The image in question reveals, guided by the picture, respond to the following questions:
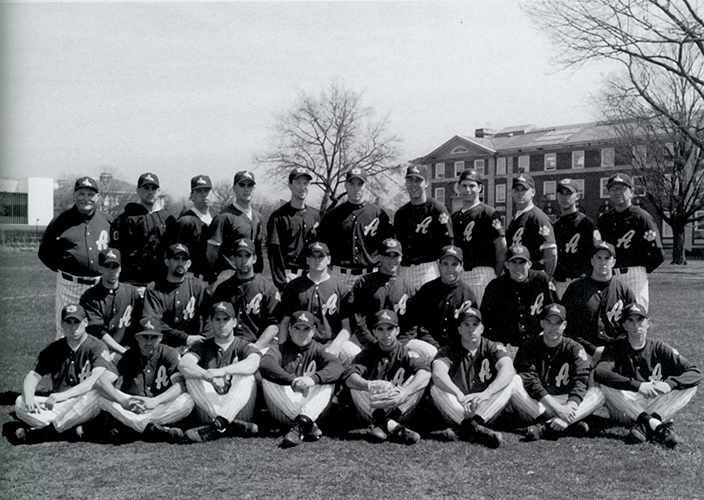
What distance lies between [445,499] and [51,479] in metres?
2.39

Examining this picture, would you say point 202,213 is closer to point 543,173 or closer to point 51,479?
point 51,479

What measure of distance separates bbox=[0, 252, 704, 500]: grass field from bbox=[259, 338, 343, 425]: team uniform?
29 cm

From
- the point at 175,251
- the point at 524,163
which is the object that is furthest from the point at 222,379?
the point at 524,163

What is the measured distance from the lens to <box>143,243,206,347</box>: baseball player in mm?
5695

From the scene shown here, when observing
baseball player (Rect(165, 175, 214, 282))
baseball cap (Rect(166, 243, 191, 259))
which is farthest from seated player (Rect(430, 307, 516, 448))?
baseball player (Rect(165, 175, 214, 282))

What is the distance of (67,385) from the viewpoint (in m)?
5.23

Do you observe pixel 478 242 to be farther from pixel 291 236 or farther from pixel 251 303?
pixel 251 303

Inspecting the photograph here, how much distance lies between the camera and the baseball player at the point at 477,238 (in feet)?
20.5

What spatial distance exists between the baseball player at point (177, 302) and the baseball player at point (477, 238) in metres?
2.37

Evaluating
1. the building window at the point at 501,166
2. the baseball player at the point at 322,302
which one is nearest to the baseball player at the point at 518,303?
the baseball player at the point at 322,302

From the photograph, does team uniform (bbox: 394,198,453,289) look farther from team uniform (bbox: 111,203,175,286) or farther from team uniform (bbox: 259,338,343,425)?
team uniform (bbox: 111,203,175,286)

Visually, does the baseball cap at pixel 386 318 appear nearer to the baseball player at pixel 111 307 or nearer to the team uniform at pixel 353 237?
the team uniform at pixel 353 237

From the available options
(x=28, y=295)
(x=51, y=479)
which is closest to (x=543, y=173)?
(x=28, y=295)

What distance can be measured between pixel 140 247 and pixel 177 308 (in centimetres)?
96
